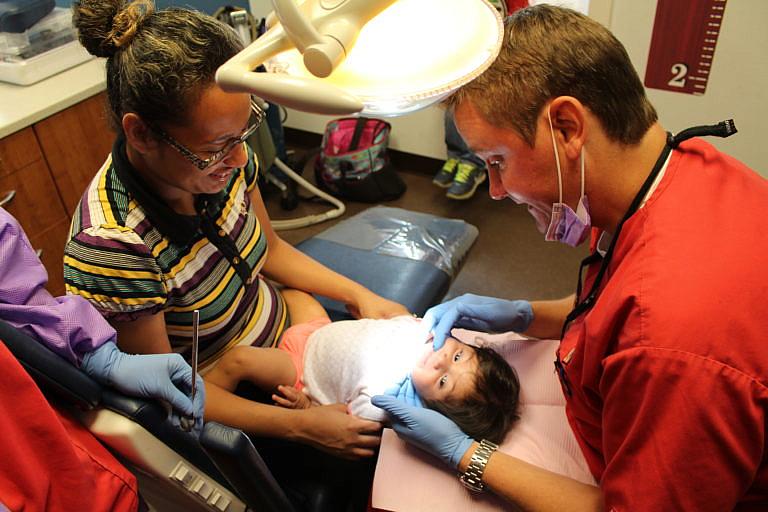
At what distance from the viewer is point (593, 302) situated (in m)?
1.20

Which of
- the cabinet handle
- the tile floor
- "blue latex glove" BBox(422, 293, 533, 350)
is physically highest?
the cabinet handle

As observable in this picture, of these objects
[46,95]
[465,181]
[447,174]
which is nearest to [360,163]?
[447,174]

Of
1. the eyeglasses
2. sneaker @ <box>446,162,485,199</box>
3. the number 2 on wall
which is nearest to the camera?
the eyeglasses

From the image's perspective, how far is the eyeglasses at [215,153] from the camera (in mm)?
1196

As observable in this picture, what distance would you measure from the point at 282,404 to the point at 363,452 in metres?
0.26

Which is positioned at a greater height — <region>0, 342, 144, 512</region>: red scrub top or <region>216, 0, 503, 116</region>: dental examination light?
<region>216, 0, 503, 116</region>: dental examination light

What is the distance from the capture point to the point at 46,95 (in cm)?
240

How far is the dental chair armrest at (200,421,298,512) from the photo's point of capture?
1.02 m

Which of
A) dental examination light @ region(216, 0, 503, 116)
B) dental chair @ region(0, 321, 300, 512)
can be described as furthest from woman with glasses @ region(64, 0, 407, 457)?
dental examination light @ region(216, 0, 503, 116)

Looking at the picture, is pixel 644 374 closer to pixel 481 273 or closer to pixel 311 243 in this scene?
pixel 311 243

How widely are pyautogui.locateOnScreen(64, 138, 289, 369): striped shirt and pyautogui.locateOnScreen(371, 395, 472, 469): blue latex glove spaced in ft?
1.52

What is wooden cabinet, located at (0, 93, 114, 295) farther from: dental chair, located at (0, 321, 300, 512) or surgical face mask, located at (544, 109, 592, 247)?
surgical face mask, located at (544, 109, 592, 247)

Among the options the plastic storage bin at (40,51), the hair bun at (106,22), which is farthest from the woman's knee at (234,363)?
the plastic storage bin at (40,51)

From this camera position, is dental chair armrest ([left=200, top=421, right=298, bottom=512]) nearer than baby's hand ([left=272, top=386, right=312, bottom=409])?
Yes
